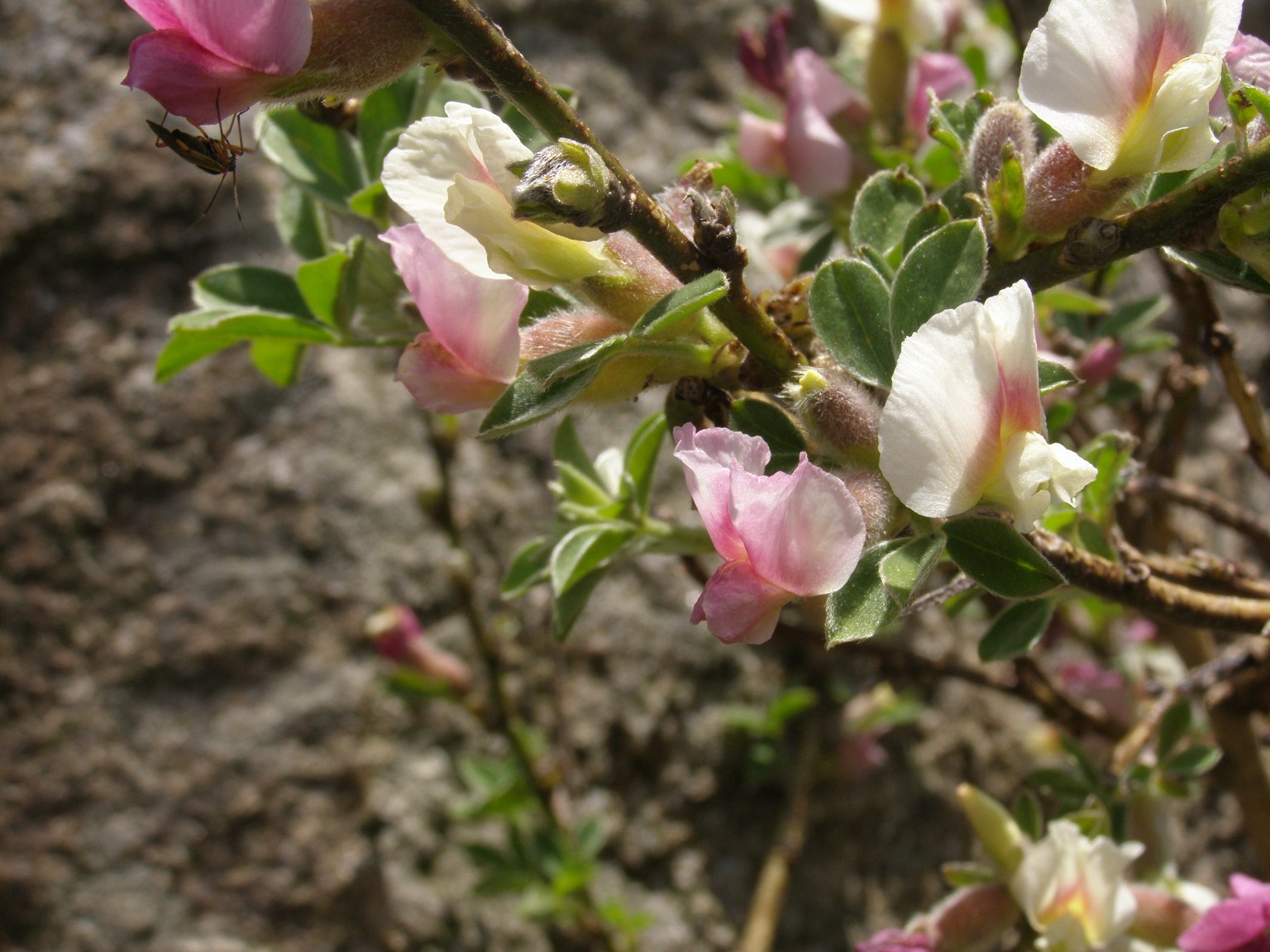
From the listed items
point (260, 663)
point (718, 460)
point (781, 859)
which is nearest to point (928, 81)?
point (718, 460)

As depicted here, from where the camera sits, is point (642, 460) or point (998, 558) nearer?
point (998, 558)

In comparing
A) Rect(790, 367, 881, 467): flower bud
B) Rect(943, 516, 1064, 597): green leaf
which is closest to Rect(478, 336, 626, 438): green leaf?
Rect(790, 367, 881, 467): flower bud

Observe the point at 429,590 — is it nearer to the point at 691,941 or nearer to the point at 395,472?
the point at 395,472

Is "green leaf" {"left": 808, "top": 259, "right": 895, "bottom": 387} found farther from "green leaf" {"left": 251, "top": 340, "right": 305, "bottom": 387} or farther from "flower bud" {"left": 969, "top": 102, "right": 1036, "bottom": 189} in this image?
"green leaf" {"left": 251, "top": 340, "right": 305, "bottom": 387}

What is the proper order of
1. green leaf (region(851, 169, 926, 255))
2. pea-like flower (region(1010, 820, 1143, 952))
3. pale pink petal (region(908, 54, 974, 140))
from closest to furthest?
green leaf (region(851, 169, 926, 255)) < pea-like flower (region(1010, 820, 1143, 952)) < pale pink petal (region(908, 54, 974, 140))

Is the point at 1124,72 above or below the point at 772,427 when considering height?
above

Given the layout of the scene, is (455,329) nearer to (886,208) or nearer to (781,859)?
(886,208)

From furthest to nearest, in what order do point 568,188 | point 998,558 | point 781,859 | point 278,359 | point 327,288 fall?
point 781,859 → point 278,359 → point 327,288 → point 998,558 → point 568,188
